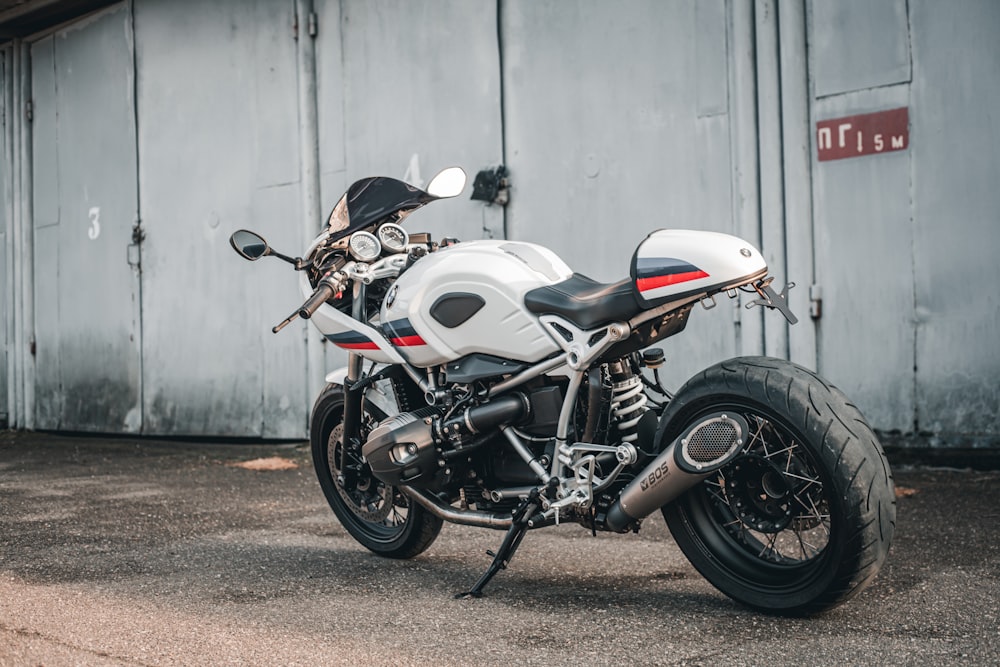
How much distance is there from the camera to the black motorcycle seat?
3295mm

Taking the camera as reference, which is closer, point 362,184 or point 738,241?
point 738,241

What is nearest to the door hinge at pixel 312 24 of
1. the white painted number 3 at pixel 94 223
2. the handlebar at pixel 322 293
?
the white painted number 3 at pixel 94 223

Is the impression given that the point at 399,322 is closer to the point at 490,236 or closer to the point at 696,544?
the point at 696,544

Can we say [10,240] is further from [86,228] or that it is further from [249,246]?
[249,246]

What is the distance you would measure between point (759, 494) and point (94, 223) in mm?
7914

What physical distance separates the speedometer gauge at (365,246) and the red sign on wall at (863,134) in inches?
126

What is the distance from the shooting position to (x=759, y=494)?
3.23 m

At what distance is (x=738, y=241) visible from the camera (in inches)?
126

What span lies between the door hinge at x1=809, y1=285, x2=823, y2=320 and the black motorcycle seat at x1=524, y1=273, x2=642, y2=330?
3006mm

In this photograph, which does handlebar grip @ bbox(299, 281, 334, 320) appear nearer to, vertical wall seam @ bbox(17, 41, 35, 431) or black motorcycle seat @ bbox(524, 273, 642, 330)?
black motorcycle seat @ bbox(524, 273, 642, 330)

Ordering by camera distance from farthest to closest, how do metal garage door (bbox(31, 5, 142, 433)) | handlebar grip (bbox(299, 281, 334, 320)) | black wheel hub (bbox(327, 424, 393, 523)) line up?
1. metal garage door (bbox(31, 5, 142, 433))
2. black wheel hub (bbox(327, 424, 393, 523))
3. handlebar grip (bbox(299, 281, 334, 320))

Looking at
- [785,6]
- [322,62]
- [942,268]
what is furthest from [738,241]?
[322,62]

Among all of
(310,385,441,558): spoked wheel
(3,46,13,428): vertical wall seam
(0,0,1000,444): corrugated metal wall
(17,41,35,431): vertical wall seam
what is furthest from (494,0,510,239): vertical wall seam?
(3,46,13,428): vertical wall seam

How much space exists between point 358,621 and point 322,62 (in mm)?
5762
